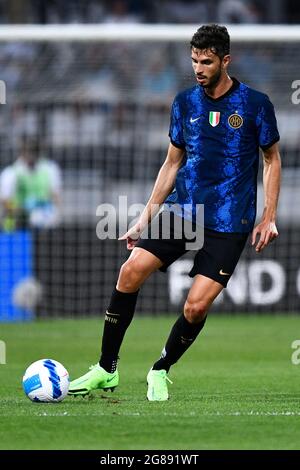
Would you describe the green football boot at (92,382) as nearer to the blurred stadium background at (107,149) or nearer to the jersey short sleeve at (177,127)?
the jersey short sleeve at (177,127)

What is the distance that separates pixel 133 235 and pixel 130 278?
360 mm

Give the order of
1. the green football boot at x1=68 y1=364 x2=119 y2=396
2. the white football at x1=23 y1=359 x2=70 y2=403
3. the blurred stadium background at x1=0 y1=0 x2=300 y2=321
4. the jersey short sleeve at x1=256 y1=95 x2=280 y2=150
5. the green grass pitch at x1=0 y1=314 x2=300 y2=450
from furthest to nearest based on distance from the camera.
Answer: the blurred stadium background at x1=0 y1=0 x2=300 y2=321 → the green football boot at x1=68 y1=364 x2=119 y2=396 → the jersey short sleeve at x1=256 y1=95 x2=280 y2=150 → the white football at x1=23 y1=359 x2=70 y2=403 → the green grass pitch at x1=0 y1=314 x2=300 y2=450

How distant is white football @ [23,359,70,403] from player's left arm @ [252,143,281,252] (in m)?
1.57

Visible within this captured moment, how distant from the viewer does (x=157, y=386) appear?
7.54 m

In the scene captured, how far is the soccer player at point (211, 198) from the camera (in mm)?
7441

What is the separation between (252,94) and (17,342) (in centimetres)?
610

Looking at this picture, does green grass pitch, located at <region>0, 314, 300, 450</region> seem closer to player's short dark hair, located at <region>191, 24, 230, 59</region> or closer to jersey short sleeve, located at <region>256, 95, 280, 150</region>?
jersey short sleeve, located at <region>256, 95, 280, 150</region>

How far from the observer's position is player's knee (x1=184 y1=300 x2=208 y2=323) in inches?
292

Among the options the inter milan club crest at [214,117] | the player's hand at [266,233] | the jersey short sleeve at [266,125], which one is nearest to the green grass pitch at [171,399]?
the player's hand at [266,233]

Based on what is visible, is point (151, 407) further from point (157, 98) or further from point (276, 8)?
point (276, 8)

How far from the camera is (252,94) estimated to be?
753 centimetres

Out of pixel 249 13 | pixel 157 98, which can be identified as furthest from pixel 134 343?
pixel 249 13

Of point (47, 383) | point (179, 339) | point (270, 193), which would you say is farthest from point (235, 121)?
point (47, 383)

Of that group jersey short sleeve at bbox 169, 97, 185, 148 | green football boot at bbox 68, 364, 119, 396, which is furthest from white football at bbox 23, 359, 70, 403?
jersey short sleeve at bbox 169, 97, 185, 148
